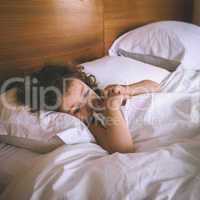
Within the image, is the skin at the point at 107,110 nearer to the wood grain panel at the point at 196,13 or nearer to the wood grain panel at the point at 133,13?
the wood grain panel at the point at 133,13

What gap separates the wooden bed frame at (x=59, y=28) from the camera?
108 centimetres

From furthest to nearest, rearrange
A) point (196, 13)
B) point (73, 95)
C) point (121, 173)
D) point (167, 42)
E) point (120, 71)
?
point (196, 13) < point (167, 42) < point (120, 71) < point (73, 95) < point (121, 173)

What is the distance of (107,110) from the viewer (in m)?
0.91

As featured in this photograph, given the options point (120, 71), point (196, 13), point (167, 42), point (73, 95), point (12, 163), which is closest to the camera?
point (12, 163)

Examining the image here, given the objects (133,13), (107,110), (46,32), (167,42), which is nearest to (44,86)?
(107,110)

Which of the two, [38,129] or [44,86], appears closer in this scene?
[38,129]

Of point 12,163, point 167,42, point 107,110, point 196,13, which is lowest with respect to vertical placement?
point 12,163

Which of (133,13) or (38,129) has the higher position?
(133,13)

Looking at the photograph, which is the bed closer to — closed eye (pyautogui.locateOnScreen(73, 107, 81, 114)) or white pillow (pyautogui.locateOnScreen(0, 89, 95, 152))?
white pillow (pyautogui.locateOnScreen(0, 89, 95, 152))

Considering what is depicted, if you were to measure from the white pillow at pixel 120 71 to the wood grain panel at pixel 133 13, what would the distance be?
0.33m

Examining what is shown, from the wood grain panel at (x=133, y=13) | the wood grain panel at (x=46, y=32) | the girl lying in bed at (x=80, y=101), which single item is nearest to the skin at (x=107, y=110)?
the girl lying in bed at (x=80, y=101)

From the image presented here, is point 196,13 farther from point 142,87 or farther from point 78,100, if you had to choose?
point 78,100

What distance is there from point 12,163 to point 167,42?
1.04m

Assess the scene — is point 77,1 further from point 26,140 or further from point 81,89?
point 26,140
